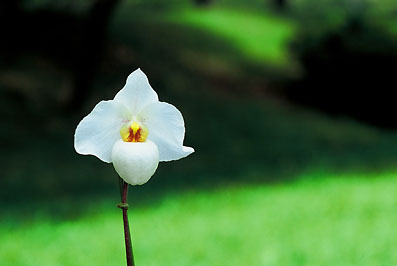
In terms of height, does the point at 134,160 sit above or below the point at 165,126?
below

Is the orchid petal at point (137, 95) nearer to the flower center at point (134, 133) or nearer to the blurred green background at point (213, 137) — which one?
the flower center at point (134, 133)

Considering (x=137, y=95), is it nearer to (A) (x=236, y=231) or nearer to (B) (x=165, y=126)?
(B) (x=165, y=126)

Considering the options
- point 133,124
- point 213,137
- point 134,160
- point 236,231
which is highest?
point 213,137

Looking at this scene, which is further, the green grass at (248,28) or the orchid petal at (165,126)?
the green grass at (248,28)

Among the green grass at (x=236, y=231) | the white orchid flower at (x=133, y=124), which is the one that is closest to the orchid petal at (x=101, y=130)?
the white orchid flower at (x=133, y=124)

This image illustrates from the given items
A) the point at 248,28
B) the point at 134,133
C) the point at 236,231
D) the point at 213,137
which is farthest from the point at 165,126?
the point at 248,28

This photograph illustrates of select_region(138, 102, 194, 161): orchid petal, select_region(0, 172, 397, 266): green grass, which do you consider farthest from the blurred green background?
select_region(138, 102, 194, 161): orchid petal

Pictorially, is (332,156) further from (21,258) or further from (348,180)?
(21,258)
